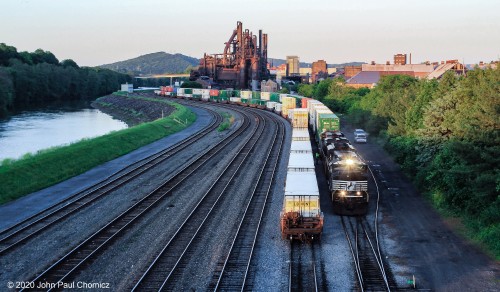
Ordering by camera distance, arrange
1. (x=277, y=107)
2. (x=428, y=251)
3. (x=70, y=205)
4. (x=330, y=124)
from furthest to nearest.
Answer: (x=277, y=107)
(x=330, y=124)
(x=70, y=205)
(x=428, y=251)

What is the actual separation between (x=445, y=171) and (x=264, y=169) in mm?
17083

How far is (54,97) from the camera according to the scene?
162 metres

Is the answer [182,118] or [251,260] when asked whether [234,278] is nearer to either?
[251,260]

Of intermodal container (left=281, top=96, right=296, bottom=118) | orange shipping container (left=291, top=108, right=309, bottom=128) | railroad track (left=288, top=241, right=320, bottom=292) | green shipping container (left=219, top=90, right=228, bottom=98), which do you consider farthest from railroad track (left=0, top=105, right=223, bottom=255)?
green shipping container (left=219, top=90, right=228, bottom=98)

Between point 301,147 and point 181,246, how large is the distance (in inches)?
625

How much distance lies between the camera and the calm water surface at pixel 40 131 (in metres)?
63.0

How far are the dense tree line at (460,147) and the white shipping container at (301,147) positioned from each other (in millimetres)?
7796

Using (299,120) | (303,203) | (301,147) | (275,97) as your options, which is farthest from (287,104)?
(303,203)

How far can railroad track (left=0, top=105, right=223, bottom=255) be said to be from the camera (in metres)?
24.2

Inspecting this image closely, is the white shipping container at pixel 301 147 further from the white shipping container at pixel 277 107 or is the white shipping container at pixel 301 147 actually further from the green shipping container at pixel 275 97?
the green shipping container at pixel 275 97

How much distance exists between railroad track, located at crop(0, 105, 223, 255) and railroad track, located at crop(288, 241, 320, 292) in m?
13.4

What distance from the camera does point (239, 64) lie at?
16625 centimetres

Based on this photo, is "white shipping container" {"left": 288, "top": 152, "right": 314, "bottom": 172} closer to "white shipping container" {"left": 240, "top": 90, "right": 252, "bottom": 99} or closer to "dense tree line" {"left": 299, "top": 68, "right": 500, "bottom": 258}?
"dense tree line" {"left": 299, "top": 68, "right": 500, "bottom": 258}

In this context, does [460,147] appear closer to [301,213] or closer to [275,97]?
[301,213]
